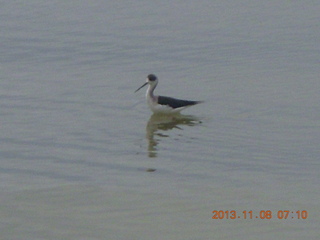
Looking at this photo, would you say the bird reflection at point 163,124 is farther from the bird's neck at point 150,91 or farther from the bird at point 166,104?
the bird's neck at point 150,91

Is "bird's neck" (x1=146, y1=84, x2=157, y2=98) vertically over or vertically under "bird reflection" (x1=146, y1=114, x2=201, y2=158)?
over

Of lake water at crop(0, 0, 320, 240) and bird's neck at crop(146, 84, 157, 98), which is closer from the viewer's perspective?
lake water at crop(0, 0, 320, 240)

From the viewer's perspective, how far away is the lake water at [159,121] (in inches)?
373

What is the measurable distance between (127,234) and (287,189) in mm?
2422

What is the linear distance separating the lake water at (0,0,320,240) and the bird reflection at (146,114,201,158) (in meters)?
0.04

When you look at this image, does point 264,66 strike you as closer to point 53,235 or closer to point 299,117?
point 299,117

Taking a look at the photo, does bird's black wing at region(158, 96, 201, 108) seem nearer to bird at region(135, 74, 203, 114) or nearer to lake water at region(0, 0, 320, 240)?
bird at region(135, 74, 203, 114)

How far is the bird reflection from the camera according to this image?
551 inches

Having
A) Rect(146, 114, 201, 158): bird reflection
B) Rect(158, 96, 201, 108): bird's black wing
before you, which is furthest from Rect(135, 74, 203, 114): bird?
Rect(146, 114, 201, 158): bird reflection

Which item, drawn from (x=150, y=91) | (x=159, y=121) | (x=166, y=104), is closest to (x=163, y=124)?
(x=159, y=121)

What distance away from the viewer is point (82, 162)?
11797mm

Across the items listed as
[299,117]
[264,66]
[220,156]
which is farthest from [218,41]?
[220,156]

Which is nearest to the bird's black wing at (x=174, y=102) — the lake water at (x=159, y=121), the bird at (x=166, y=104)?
the bird at (x=166, y=104)

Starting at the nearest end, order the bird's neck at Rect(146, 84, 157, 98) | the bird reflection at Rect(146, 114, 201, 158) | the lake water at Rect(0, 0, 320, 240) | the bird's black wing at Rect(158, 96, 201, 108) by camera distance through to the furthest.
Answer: the lake water at Rect(0, 0, 320, 240) → the bird reflection at Rect(146, 114, 201, 158) → the bird's black wing at Rect(158, 96, 201, 108) → the bird's neck at Rect(146, 84, 157, 98)
